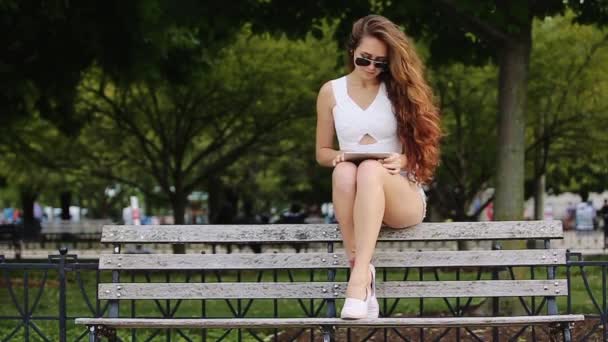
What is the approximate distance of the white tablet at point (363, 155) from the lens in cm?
542

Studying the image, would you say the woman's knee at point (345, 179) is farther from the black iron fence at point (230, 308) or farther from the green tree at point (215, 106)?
the green tree at point (215, 106)

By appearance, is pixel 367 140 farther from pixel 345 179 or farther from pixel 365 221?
pixel 365 221

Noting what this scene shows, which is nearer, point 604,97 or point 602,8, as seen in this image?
point 602,8

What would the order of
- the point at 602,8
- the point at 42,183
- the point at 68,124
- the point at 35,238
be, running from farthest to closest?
the point at 42,183
the point at 35,238
the point at 68,124
the point at 602,8

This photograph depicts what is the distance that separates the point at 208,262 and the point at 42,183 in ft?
104

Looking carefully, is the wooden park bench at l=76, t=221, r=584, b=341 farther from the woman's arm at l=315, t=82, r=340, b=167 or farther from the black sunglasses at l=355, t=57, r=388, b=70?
the black sunglasses at l=355, t=57, r=388, b=70

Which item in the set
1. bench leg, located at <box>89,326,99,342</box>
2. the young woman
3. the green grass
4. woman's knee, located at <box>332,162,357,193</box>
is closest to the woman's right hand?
the young woman

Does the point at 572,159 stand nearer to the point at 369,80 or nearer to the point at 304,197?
the point at 369,80

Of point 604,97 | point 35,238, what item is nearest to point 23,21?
point 604,97

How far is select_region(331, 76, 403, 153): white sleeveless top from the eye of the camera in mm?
5586

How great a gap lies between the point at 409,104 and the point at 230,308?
2087mm

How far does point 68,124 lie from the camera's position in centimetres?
1641

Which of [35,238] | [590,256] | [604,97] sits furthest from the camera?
[35,238]

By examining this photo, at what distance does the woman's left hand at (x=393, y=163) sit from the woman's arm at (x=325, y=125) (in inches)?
14.1
